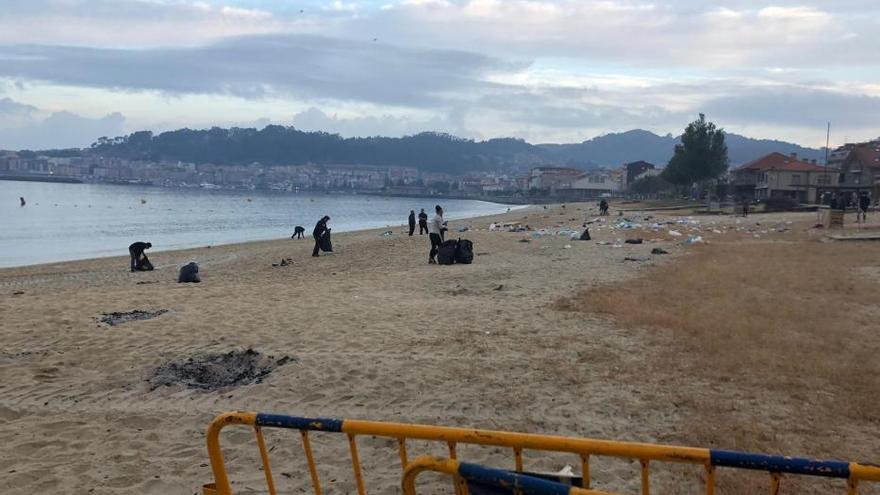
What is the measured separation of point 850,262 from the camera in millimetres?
16875

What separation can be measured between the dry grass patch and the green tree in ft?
212

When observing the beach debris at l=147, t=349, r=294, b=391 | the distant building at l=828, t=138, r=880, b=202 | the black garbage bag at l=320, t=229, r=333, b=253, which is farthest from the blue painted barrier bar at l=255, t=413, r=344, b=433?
the distant building at l=828, t=138, r=880, b=202

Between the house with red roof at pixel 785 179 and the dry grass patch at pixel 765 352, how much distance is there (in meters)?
59.0

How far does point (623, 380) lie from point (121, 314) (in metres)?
7.82

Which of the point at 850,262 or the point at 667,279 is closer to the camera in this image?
the point at 667,279

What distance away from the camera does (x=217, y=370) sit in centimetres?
751

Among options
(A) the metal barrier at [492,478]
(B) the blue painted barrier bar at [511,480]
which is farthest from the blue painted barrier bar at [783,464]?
(B) the blue painted barrier bar at [511,480]

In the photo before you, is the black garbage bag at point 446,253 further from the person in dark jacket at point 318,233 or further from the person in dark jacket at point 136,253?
the person in dark jacket at point 136,253

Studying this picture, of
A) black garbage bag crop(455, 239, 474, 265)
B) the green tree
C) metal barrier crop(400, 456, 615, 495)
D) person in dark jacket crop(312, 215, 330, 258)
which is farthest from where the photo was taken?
the green tree

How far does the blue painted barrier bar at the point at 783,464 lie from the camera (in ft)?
8.59

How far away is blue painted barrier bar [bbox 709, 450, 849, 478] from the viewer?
2619 millimetres

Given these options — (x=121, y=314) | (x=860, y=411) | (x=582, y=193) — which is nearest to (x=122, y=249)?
(x=121, y=314)

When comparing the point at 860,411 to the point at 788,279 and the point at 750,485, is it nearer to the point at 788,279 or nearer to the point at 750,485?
the point at 750,485

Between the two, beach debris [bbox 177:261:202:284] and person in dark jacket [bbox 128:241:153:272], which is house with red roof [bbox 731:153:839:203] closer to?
person in dark jacket [bbox 128:241:153:272]
